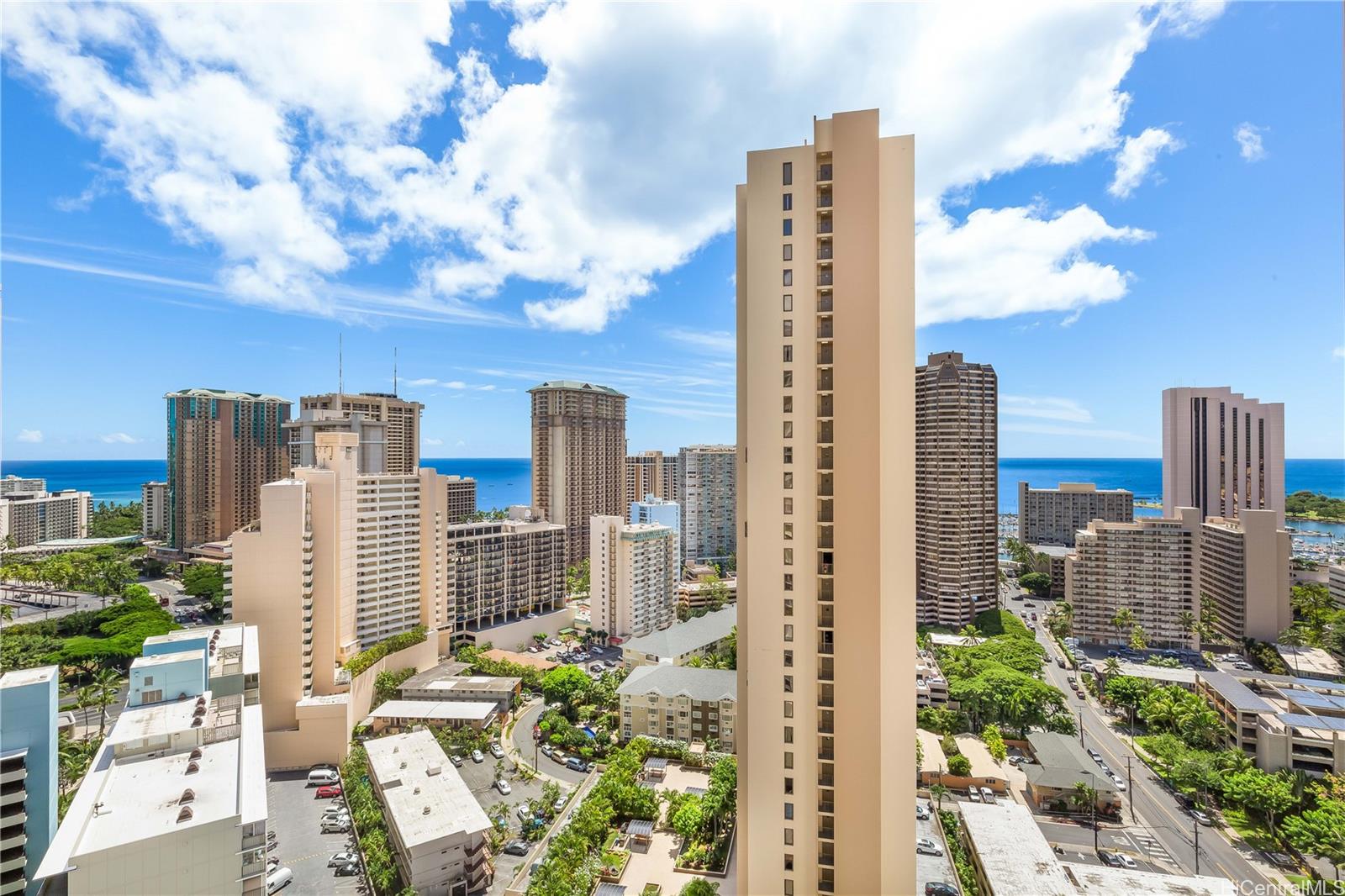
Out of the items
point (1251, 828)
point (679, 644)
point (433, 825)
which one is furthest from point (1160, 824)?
point (433, 825)

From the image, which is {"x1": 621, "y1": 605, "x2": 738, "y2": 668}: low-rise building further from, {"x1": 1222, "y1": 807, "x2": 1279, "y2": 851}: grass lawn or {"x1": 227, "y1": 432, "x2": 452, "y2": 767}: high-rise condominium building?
{"x1": 1222, "y1": 807, "x2": 1279, "y2": 851}: grass lawn

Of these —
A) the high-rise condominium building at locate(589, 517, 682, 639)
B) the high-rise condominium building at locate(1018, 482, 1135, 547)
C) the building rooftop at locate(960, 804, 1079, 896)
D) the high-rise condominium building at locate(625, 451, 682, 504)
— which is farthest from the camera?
the high-rise condominium building at locate(625, 451, 682, 504)

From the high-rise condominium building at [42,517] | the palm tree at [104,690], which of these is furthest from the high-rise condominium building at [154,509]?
the palm tree at [104,690]

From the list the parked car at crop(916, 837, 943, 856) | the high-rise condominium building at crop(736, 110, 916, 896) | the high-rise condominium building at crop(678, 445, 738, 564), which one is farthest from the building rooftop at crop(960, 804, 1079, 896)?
the high-rise condominium building at crop(678, 445, 738, 564)

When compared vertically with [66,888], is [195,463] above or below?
above

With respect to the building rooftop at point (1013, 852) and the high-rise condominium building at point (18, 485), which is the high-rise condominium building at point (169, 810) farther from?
the high-rise condominium building at point (18, 485)

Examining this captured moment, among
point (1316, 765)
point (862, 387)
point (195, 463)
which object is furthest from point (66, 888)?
point (195, 463)

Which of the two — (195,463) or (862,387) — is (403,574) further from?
(195,463)
